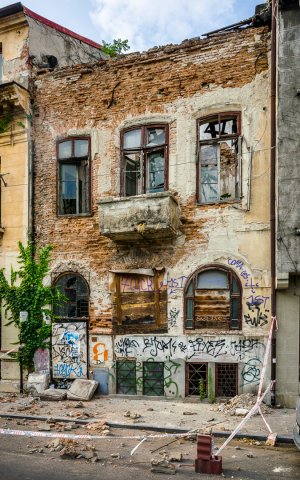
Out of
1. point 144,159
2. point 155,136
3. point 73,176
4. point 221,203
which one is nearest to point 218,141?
point 221,203

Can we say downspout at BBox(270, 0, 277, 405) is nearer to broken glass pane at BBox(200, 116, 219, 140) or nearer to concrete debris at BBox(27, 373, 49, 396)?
broken glass pane at BBox(200, 116, 219, 140)

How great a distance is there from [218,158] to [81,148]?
395 cm

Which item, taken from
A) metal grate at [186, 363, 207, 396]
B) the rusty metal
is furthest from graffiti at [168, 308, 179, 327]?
the rusty metal

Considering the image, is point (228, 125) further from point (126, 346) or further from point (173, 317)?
point (126, 346)

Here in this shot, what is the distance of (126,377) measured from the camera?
1227cm

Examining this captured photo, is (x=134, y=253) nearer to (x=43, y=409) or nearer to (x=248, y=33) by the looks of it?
(x=43, y=409)

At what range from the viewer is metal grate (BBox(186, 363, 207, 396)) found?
11.6 m

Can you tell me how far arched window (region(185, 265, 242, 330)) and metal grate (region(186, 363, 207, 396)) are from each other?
0.91 metres

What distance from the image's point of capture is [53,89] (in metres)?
13.8

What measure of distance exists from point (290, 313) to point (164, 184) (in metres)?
4.48

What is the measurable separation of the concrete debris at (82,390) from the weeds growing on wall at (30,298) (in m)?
1.53

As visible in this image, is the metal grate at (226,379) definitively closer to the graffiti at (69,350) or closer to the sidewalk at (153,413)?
the sidewalk at (153,413)

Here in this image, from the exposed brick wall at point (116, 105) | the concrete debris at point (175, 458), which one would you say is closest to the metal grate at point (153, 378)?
the exposed brick wall at point (116, 105)

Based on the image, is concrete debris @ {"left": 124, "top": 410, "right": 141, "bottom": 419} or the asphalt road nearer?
the asphalt road
